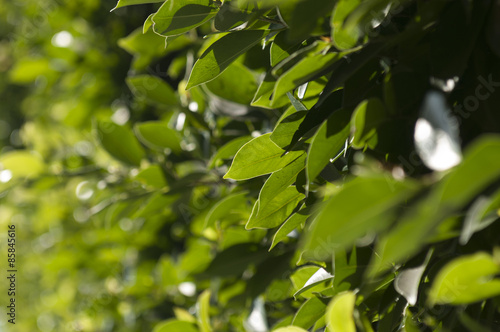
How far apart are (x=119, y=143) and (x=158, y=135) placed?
14 centimetres

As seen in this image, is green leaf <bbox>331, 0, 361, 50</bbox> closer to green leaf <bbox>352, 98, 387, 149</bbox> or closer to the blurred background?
green leaf <bbox>352, 98, 387, 149</bbox>

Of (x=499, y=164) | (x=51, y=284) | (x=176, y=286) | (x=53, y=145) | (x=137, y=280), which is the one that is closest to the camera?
(x=499, y=164)

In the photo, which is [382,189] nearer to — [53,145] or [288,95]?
[288,95]

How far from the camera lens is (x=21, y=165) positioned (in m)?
1.34

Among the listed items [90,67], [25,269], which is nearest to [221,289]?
[90,67]

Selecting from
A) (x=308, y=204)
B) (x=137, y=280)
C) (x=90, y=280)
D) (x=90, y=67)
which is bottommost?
(x=90, y=280)

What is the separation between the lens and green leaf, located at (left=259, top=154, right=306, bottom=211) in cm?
63

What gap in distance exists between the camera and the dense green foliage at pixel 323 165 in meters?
0.39

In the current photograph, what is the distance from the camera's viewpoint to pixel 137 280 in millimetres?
1566

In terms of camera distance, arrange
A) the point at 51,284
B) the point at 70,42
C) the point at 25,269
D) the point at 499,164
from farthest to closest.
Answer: the point at 25,269 → the point at 51,284 → the point at 70,42 → the point at 499,164

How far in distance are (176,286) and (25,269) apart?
87.4 inches

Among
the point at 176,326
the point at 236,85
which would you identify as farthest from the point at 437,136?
the point at 176,326

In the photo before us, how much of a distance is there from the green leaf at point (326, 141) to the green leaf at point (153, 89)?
57 centimetres

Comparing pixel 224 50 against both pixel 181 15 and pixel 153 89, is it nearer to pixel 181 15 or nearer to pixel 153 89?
pixel 181 15
